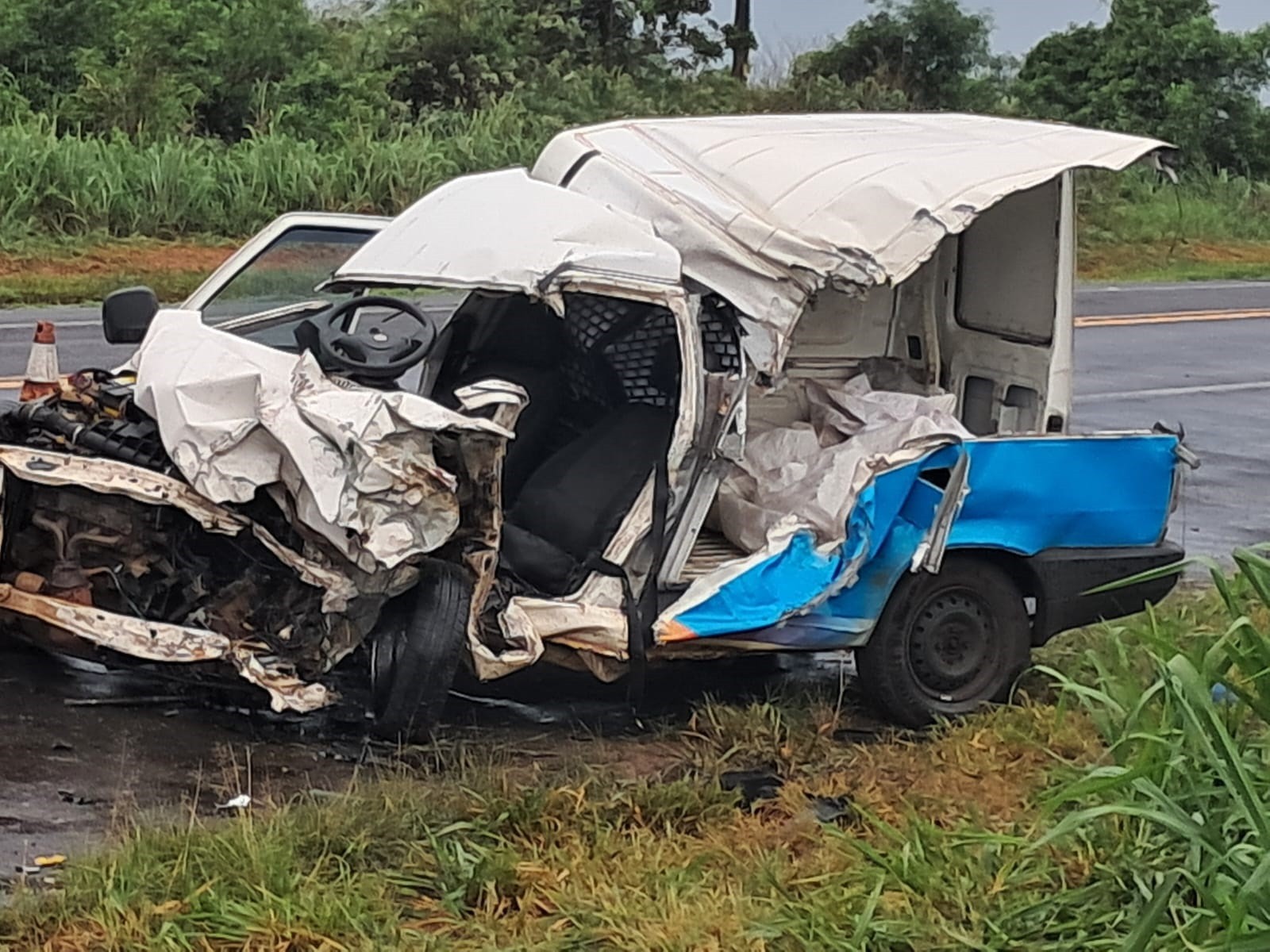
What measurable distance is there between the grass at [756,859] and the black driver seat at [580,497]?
72 cm

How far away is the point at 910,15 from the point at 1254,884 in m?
26.0

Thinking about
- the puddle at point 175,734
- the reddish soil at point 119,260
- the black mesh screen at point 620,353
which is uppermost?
the black mesh screen at point 620,353

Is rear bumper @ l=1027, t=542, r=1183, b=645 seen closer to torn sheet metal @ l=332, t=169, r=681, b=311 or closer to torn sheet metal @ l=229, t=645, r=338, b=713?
torn sheet metal @ l=332, t=169, r=681, b=311

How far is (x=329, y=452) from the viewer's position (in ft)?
17.1

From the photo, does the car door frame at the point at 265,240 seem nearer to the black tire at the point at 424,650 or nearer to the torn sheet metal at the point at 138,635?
the torn sheet metal at the point at 138,635

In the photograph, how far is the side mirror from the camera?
6453 millimetres

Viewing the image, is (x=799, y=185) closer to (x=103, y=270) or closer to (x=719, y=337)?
(x=719, y=337)

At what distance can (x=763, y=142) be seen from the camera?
654 cm

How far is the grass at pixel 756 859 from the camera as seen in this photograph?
12.8 ft

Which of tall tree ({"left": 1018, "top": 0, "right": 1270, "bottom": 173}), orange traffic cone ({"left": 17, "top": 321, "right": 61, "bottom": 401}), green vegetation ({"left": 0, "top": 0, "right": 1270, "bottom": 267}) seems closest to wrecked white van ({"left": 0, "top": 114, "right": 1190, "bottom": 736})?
orange traffic cone ({"left": 17, "top": 321, "right": 61, "bottom": 401})

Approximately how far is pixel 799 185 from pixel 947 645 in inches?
65.6

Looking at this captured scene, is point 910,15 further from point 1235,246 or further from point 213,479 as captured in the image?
point 213,479

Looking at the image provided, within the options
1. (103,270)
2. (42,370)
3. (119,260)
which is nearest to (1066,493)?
(42,370)

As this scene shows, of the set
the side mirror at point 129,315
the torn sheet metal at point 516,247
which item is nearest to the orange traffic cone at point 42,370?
the side mirror at point 129,315
